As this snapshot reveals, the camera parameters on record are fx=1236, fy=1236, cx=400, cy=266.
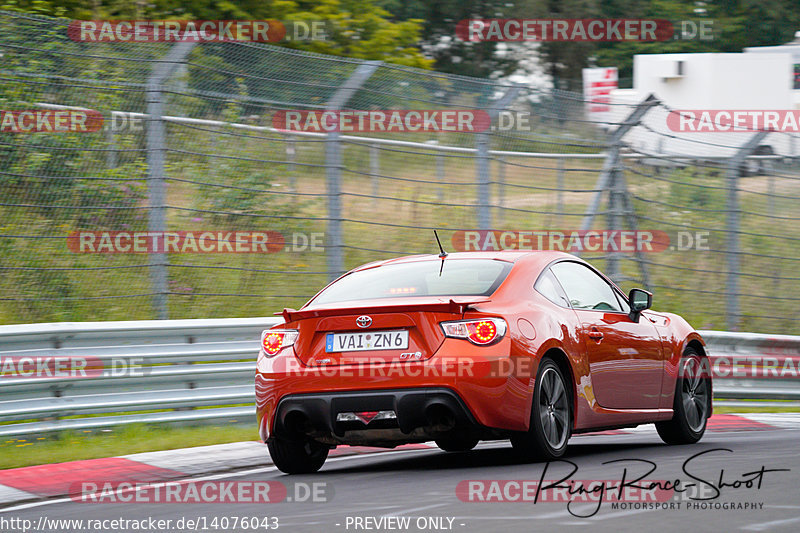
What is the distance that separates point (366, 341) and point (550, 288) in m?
1.36

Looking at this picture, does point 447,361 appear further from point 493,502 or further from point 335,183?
point 335,183

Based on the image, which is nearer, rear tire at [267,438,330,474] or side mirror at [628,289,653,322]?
rear tire at [267,438,330,474]

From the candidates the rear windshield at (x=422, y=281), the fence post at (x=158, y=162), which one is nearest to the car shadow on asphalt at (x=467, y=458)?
the rear windshield at (x=422, y=281)

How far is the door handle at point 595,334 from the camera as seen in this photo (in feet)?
26.1

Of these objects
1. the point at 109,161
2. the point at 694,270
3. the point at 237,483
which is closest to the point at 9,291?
the point at 109,161

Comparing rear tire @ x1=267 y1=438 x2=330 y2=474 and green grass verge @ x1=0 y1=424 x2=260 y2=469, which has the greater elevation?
rear tire @ x1=267 y1=438 x2=330 y2=474

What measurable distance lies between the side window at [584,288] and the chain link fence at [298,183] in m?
3.63

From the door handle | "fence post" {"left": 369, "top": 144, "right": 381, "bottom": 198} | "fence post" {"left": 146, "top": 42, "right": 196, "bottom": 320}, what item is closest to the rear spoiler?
the door handle

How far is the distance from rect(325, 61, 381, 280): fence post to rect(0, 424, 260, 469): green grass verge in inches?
85.0

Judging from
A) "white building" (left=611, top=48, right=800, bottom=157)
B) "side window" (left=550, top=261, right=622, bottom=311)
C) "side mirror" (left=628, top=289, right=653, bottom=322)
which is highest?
"white building" (left=611, top=48, right=800, bottom=157)

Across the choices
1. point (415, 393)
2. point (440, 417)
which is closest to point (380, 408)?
point (415, 393)

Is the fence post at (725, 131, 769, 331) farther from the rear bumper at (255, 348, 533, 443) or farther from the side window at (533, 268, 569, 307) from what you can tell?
the rear bumper at (255, 348, 533, 443)

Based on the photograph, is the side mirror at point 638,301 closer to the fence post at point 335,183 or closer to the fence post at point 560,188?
the fence post at point 335,183

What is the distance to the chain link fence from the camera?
416 inches
